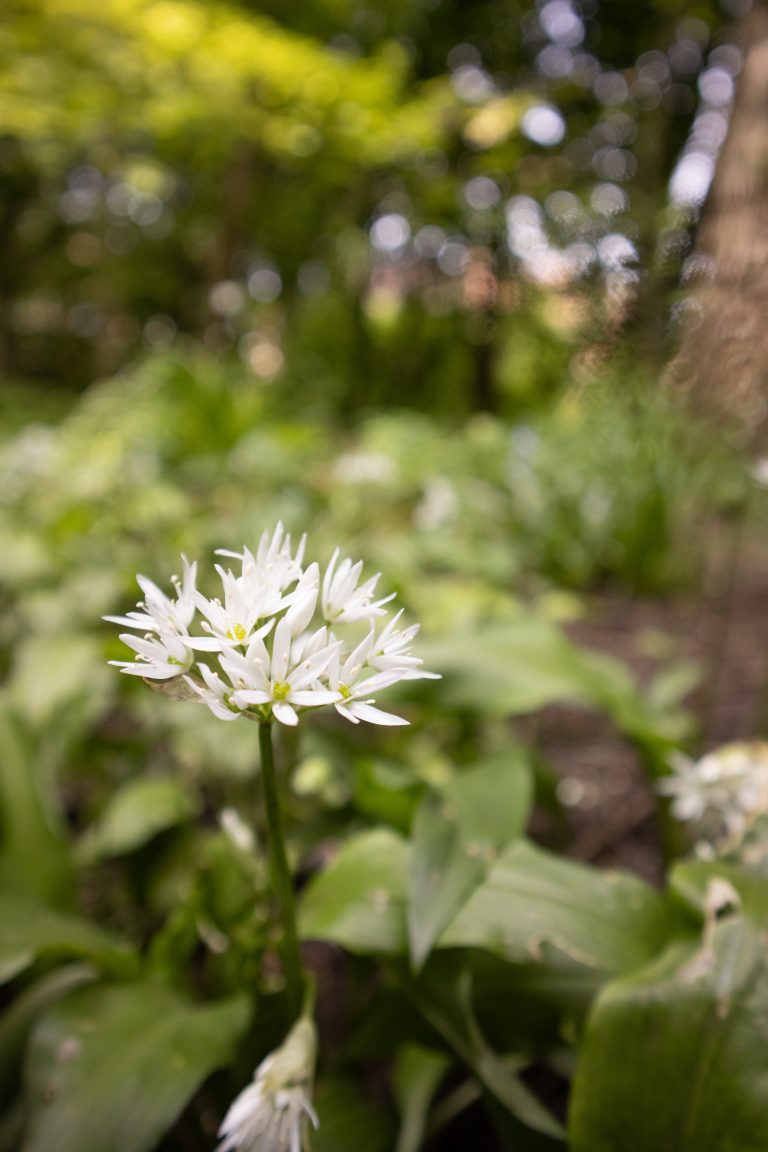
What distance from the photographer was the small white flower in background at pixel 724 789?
0.95 meters

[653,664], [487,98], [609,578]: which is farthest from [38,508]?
[487,98]

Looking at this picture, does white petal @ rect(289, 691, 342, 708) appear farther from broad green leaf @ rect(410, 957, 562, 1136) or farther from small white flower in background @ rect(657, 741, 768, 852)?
small white flower in background @ rect(657, 741, 768, 852)

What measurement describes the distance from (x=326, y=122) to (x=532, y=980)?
4.34 metres

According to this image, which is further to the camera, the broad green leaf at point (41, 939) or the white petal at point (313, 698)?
the broad green leaf at point (41, 939)

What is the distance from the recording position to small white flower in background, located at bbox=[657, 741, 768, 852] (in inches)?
37.4

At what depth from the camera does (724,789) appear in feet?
3.32

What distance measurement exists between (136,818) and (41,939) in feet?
1.51

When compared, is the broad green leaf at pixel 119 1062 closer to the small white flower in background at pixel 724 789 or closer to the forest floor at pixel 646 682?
the small white flower in background at pixel 724 789

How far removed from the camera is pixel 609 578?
394 centimetres

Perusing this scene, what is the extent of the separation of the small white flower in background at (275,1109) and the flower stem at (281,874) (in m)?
0.07

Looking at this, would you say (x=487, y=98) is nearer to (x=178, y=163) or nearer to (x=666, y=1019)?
Result: (x=178, y=163)

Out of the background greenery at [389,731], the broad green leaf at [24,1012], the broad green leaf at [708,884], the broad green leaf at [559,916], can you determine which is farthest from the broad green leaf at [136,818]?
the broad green leaf at [708,884]

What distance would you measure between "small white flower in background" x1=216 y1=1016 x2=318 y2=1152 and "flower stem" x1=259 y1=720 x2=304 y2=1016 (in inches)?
2.7

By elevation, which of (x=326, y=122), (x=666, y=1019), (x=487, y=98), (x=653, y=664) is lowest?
(x=653, y=664)
